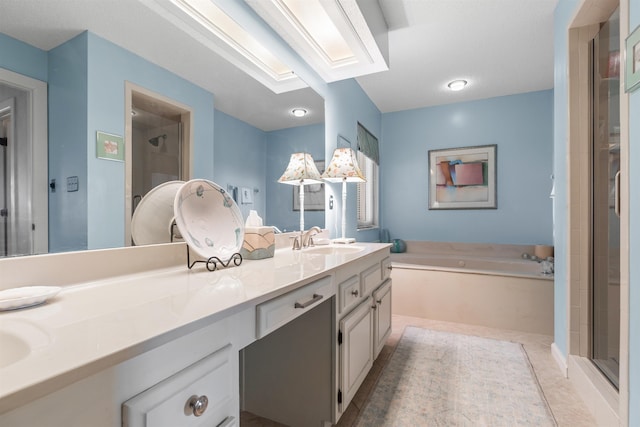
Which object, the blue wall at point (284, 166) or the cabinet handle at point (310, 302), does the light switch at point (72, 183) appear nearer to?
the cabinet handle at point (310, 302)

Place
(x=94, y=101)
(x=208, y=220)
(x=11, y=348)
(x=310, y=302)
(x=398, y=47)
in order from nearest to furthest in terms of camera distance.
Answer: (x=11, y=348) → (x=94, y=101) → (x=310, y=302) → (x=208, y=220) → (x=398, y=47)

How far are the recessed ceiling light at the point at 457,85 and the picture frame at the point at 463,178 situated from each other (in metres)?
0.73

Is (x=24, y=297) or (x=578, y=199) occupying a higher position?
(x=578, y=199)

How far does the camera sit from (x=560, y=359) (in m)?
1.87

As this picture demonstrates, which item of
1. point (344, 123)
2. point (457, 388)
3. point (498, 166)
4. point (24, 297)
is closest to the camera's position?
point (24, 297)

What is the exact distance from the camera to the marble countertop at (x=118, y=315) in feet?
1.25

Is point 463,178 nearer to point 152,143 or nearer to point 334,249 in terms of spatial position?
point 334,249

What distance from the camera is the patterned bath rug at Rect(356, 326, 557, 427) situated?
4.66 ft

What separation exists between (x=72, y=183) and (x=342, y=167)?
62.7 inches

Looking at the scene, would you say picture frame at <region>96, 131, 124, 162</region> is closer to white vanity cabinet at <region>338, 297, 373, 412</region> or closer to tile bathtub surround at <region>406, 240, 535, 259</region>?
white vanity cabinet at <region>338, 297, 373, 412</region>

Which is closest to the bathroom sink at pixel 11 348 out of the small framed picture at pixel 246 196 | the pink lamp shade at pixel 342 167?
the small framed picture at pixel 246 196

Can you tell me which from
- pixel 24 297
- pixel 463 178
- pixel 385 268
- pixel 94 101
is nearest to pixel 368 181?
pixel 463 178
